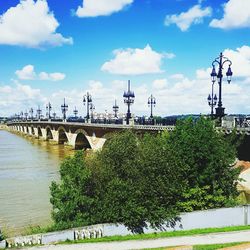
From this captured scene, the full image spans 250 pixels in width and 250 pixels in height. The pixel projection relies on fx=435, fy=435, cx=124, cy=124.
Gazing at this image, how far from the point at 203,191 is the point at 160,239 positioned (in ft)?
13.9

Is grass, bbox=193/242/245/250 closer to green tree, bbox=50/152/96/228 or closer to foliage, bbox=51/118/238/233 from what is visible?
foliage, bbox=51/118/238/233

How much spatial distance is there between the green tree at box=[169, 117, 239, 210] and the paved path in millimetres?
3063

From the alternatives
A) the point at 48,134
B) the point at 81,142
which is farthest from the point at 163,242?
the point at 48,134

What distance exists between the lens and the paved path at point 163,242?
18.6 m

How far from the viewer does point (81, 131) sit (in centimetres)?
7400

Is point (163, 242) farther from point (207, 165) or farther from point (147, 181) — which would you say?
point (207, 165)

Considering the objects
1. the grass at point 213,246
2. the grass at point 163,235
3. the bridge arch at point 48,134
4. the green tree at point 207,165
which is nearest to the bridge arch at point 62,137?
the bridge arch at point 48,134

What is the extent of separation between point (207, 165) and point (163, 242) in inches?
222

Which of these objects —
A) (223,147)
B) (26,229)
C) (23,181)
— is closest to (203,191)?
Result: (223,147)

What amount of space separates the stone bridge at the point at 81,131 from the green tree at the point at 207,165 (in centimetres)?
1354

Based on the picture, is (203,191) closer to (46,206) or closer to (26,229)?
(26,229)

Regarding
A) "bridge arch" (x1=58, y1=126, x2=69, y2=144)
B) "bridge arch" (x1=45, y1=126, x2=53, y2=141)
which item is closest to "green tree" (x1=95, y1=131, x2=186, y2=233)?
"bridge arch" (x1=58, y1=126, x2=69, y2=144)

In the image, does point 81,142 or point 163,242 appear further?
point 81,142

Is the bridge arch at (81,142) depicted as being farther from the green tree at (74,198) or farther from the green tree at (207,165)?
the green tree at (74,198)
